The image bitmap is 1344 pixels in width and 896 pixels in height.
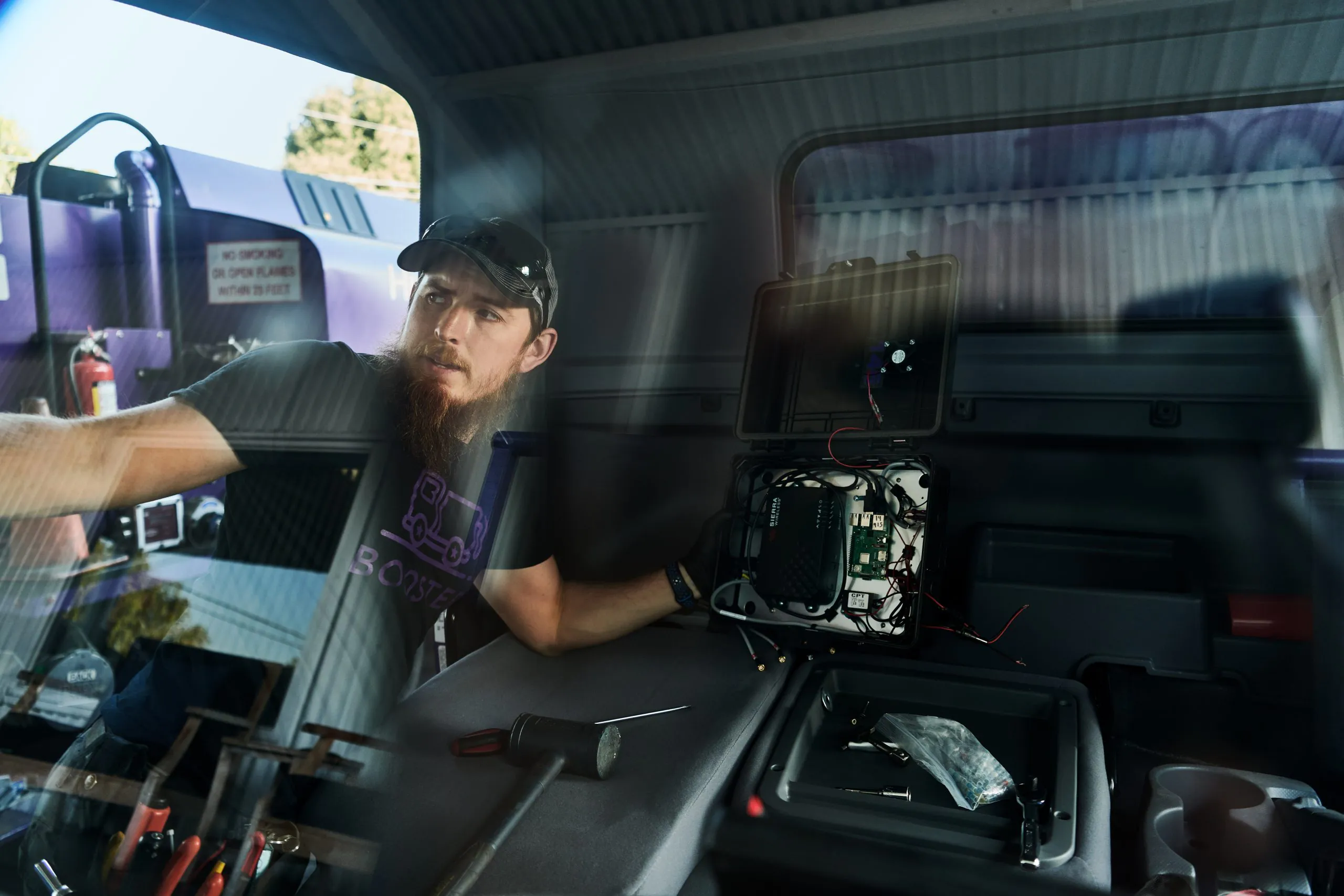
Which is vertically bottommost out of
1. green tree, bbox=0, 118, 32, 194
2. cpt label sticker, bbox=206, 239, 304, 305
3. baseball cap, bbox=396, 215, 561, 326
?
cpt label sticker, bbox=206, 239, 304, 305

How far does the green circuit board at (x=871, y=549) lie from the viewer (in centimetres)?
142

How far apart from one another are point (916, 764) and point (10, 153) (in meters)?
1.24

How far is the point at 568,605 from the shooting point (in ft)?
5.01

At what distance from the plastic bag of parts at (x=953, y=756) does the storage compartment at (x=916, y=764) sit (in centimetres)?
1

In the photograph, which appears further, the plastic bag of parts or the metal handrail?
the plastic bag of parts

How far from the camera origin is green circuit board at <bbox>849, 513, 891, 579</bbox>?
1.42 m

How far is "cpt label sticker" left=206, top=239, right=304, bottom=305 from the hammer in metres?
0.62

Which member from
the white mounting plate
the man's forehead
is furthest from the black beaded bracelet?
the man's forehead

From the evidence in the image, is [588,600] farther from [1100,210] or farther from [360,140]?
[1100,210]

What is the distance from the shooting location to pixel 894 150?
139cm

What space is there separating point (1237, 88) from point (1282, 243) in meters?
0.26

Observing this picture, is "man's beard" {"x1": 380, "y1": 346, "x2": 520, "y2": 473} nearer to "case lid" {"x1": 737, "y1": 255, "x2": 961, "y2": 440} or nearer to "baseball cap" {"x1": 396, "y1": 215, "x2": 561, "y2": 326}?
"baseball cap" {"x1": 396, "y1": 215, "x2": 561, "y2": 326}

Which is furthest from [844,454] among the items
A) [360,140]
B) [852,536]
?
[360,140]

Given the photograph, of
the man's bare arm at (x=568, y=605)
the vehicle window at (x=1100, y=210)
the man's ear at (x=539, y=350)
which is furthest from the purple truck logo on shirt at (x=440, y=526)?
the vehicle window at (x=1100, y=210)
